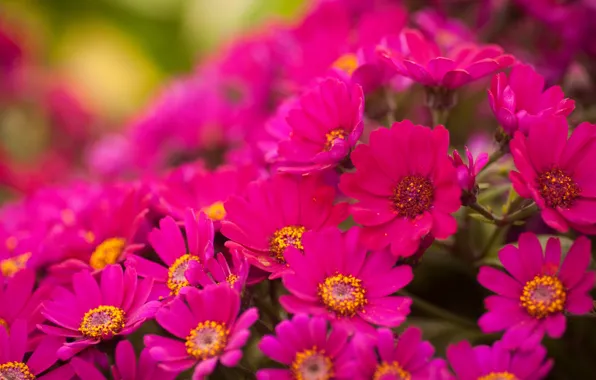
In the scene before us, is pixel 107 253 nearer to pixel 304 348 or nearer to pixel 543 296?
pixel 304 348

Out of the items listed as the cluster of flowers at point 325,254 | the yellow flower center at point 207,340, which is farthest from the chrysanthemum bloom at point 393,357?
the yellow flower center at point 207,340

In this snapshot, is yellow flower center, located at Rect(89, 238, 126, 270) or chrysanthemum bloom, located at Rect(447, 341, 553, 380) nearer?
chrysanthemum bloom, located at Rect(447, 341, 553, 380)

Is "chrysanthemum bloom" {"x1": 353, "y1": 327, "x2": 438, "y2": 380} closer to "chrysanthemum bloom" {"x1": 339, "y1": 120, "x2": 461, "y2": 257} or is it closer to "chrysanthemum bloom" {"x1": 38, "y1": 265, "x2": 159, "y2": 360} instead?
"chrysanthemum bloom" {"x1": 339, "y1": 120, "x2": 461, "y2": 257}

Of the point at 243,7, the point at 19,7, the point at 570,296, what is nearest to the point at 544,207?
the point at 570,296

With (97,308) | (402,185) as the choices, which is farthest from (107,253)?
(402,185)

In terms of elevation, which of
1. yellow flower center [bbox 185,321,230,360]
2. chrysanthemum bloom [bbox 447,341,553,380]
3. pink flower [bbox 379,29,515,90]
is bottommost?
chrysanthemum bloom [bbox 447,341,553,380]

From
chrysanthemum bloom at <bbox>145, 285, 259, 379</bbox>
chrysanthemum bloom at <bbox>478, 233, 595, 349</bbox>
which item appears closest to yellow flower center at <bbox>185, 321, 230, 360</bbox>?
chrysanthemum bloom at <bbox>145, 285, 259, 379</bbox>

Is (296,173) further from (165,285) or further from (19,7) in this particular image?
(19,7)

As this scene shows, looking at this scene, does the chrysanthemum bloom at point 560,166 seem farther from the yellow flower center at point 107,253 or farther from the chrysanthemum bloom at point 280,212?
the yellow flower center at point 107,253
